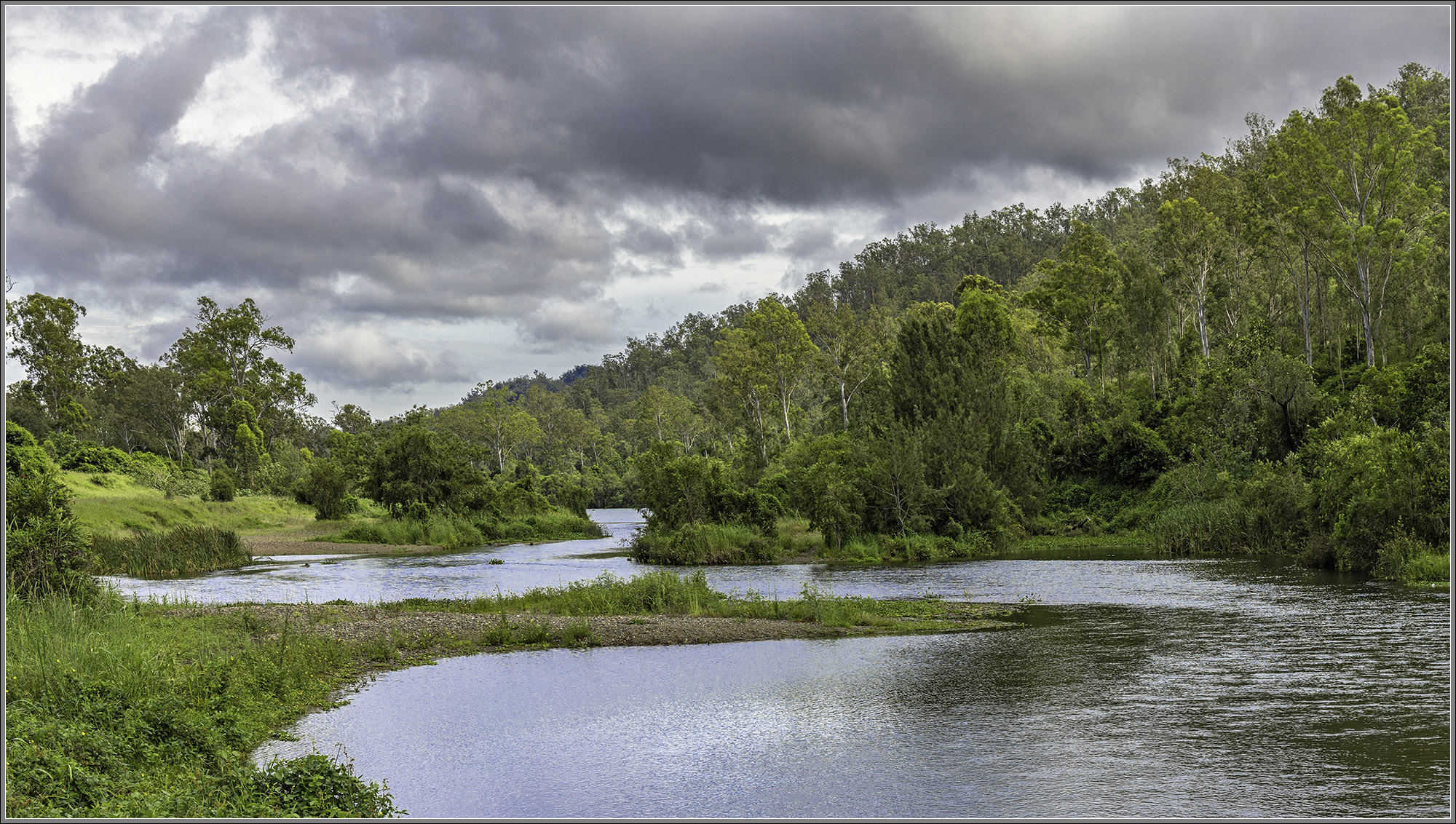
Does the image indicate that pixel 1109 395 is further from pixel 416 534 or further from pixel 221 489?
pixel 221 489

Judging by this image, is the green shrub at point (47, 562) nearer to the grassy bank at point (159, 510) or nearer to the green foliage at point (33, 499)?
the green foliage at point (33, 499)

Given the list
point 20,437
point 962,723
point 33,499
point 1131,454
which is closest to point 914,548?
point 1131,454

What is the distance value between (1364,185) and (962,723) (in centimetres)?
5225

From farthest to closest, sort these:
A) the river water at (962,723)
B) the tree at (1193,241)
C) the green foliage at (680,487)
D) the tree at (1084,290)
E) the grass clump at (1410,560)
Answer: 1. the tree at (1084,290)
2. the tree at (1193,241)
3. the green foliage at (680,487)
4. the grass clump at (1410,560)
5. the river water at (962,723)

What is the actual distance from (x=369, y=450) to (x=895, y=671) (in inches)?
2468

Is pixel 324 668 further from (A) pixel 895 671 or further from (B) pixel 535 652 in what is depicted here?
(A) pixel 895 671

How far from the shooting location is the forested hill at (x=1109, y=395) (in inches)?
1652

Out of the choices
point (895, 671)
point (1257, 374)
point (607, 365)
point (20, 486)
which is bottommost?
point (895, 671)

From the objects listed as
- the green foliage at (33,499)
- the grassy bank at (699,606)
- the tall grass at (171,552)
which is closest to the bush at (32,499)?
the green foliage at (33,499)

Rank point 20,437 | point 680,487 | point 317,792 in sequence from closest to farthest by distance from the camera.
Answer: point 317,792, point 680,487, point 20,437

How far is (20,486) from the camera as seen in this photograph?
18266 millimetres

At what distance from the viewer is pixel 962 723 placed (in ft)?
47.3

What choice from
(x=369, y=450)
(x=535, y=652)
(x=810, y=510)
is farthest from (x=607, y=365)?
(x=535, y=652)

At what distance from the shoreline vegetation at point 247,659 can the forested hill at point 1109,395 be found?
1878 cm
